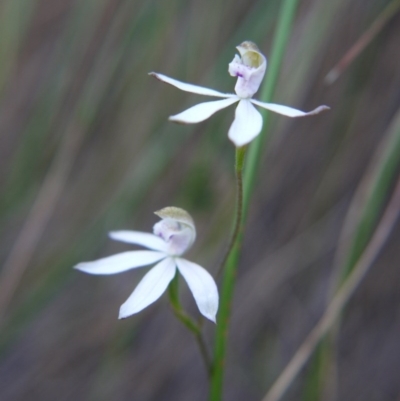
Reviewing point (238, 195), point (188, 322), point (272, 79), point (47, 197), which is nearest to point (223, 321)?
point (188, 322)

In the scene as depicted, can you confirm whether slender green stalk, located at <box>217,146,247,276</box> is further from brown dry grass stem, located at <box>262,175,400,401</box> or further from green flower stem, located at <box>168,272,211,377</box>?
brown dry grass stem, located at <box>262,175,400,401</box>

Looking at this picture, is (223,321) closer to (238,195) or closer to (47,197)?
A: (238,195)

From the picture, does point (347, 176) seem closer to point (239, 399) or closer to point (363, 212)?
point (363, 212)

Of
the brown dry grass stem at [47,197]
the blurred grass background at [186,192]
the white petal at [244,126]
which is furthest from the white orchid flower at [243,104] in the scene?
the brown dry grass stem at [47,197]

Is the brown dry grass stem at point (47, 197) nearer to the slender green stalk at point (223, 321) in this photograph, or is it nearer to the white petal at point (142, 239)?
the white petal at point (142, 239)

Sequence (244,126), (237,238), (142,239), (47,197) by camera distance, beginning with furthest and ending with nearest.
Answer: (47,197), (142,239), (237,238), (244,126)

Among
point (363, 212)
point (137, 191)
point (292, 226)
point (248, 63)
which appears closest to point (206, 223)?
point (292, 226)
